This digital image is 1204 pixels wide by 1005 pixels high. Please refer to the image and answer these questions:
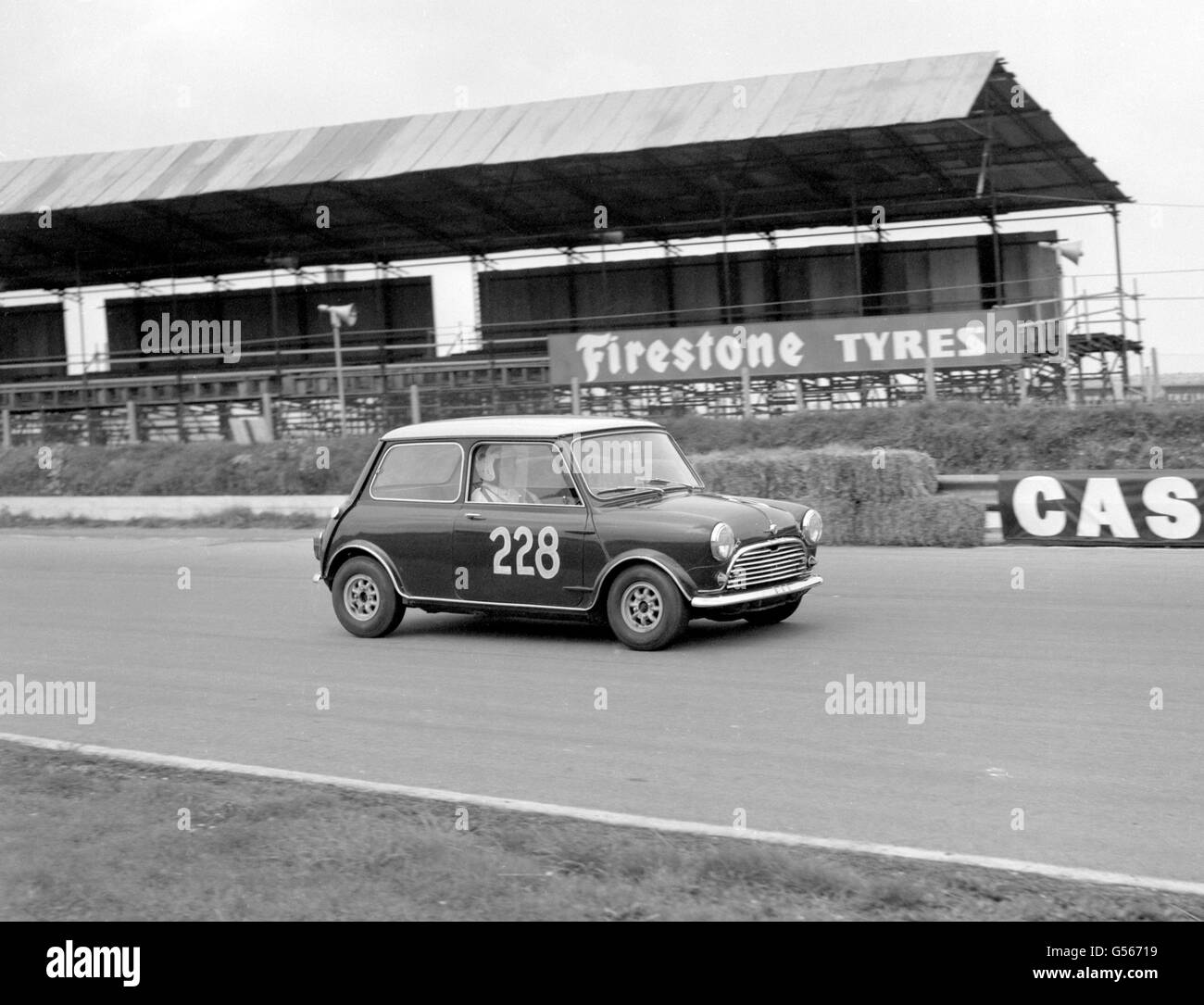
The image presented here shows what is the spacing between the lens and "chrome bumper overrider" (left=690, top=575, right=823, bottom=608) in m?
9.24

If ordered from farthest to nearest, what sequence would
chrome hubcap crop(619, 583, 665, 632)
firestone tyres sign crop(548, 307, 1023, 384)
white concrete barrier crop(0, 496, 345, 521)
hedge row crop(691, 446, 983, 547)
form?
1. white concrete barrier crop(0, 496, 345, 521)
2. firestone tyres sign crop(548, 307, 1023, 384)
3. hedge row crop(691, 446, 983, 547)
4. chrome hubcap crop(619, 583, 665, 632)

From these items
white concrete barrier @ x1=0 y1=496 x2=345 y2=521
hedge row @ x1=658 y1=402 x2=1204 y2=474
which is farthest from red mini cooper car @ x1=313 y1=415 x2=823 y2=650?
white concrete barrier @ x1=0 y1=496 x2=345 y2=521

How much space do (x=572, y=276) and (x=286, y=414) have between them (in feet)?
46.9

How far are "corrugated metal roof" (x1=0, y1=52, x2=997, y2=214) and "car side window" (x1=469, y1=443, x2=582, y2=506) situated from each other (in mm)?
14784

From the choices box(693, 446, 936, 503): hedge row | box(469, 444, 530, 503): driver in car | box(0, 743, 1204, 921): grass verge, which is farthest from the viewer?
box(693, 446, 936, 503): hedge row

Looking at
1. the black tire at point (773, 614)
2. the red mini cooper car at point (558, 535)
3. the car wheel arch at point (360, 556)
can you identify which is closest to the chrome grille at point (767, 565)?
the red mini cooper car at point (558, 535)

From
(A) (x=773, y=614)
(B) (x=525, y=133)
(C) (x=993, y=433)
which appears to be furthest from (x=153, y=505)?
(A) (x=773, y=614)

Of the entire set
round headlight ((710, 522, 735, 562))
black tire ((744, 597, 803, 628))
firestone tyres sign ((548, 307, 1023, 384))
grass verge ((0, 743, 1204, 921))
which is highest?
firestone tyres sign ((548, 307, 1023, 384))

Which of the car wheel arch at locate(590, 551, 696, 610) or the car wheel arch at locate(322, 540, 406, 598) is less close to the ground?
the car wheel arch at locate(322, 540, 406, 598)

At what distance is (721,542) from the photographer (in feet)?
30.3

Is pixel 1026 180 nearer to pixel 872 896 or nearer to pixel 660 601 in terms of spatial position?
pixel 660 601

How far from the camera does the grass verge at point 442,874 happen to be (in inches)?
176

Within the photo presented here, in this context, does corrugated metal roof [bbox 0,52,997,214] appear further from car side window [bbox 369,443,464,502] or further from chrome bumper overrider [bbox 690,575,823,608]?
car side window [bbox 369,443,464,502]

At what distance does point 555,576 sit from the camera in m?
9.72
